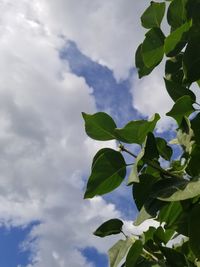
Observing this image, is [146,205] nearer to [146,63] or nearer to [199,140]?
[199,140]

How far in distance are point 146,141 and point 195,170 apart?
19 centimetres

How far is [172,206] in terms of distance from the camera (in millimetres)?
1453

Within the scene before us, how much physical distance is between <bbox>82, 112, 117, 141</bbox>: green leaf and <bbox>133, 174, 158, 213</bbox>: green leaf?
0.16 metres

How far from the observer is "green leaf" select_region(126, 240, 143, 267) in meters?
1.36

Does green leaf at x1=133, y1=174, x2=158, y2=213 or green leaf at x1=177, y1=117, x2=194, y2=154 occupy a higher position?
green leaf at x1=177, y1=117, x2=194, y2=154

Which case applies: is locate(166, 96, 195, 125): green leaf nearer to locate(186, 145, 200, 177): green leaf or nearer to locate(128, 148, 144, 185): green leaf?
locate(186, 145, 200, 177): green leaf

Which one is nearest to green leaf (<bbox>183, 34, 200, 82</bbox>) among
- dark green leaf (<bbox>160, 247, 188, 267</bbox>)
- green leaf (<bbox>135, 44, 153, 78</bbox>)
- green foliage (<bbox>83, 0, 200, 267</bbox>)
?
green foliage (<bbox>83, 0, 200, 267</bbox>)

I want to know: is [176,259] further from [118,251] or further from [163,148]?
[163,148]

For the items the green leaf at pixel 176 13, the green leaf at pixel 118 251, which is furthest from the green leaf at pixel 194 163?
the green leaf at pixel 176 13

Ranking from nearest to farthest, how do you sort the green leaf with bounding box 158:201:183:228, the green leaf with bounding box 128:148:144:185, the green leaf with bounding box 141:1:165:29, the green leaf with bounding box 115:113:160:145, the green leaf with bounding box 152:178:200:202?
1. the green leaf with bounding box 152:178:200:202
2. the green leaf with bounding box 128:148:144:185
3. the green leaf with bounding box 115:113:160:145
4. the green leaf with bounding box 158:201:183:228
5. the green leaf with bounding box 141:1:165:29

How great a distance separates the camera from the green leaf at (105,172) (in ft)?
4.58

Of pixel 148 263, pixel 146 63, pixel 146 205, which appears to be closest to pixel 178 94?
pixel 146 63

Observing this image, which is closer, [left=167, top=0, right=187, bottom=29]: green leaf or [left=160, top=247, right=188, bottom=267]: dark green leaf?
[left=160, top=247, right=188, bottom=267]: dark green leaf

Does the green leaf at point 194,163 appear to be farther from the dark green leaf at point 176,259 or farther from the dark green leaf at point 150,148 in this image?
the dark green leaf at point 176,259
